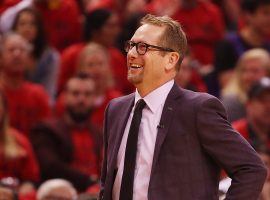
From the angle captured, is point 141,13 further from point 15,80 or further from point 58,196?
point 58,196

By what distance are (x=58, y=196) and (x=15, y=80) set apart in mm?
1495

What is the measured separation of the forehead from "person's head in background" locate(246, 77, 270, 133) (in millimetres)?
3212

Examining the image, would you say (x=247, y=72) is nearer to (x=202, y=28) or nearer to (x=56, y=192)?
(x=202, y=28)

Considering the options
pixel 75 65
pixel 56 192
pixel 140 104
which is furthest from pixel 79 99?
pixel 140 104

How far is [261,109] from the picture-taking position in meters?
6.32

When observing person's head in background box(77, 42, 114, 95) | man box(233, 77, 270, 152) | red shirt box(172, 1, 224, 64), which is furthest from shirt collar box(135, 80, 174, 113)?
red shirt box(172, 1, 224, 64)

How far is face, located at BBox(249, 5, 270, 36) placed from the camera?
777 cm

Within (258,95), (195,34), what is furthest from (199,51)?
(258,95)

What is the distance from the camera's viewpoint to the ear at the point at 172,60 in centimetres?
316

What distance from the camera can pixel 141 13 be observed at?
818 centimetres

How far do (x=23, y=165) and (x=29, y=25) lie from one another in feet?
5.04

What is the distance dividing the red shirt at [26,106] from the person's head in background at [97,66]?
1.57ft

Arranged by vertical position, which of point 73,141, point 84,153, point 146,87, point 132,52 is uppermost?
point 132,52

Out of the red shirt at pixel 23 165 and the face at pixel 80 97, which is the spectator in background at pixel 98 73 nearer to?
the face at pixel 80 97
